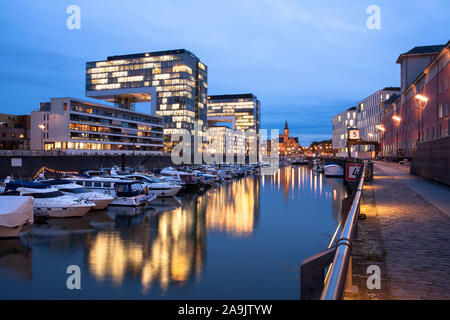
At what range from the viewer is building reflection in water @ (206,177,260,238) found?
27389mm

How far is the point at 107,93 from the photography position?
489 ft

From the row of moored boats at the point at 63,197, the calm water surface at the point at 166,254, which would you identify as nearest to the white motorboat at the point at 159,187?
the row of moored boats at the point at 63,197

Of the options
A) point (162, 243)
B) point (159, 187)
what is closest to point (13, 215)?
point (162, 243)

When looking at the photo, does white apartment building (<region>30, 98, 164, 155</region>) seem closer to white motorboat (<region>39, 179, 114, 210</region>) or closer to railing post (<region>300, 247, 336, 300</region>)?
white motorboat (<region>39, 179, 114, 210</region>)

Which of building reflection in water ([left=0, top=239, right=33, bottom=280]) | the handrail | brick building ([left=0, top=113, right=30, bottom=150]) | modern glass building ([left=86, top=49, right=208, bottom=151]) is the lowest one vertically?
building reflection in water ([left=0, top=239, right=33, bottom=280])

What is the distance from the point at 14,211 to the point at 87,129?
3434 inches

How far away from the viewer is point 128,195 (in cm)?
3444

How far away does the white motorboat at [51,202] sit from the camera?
1079 inches

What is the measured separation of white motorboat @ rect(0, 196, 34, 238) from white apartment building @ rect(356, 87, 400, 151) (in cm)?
11134

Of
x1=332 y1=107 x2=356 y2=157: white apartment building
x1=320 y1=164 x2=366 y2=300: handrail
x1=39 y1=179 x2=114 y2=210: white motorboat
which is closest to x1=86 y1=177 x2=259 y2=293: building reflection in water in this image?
x1=39 y1=179 x2=114 y2=210: white motorboat

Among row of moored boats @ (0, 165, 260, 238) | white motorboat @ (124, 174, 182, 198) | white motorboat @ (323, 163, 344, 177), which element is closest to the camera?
row of moored boats @ (0, 165, 260, 238)

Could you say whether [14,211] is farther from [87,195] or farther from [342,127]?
[342,127]

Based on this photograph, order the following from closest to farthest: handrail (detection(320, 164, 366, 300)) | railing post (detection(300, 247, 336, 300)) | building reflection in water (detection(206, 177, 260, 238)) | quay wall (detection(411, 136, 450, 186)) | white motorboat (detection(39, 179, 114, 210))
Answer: handrail (detection(320, 164, 366, 300)), railing post (detection(300, 247, 336, 300)), quay wall (detection(411, 136, 450, 186)), building reflection in water (detection(206, 177, 260, 238)), white motorboat (detection(39, 179, 114, 210))
